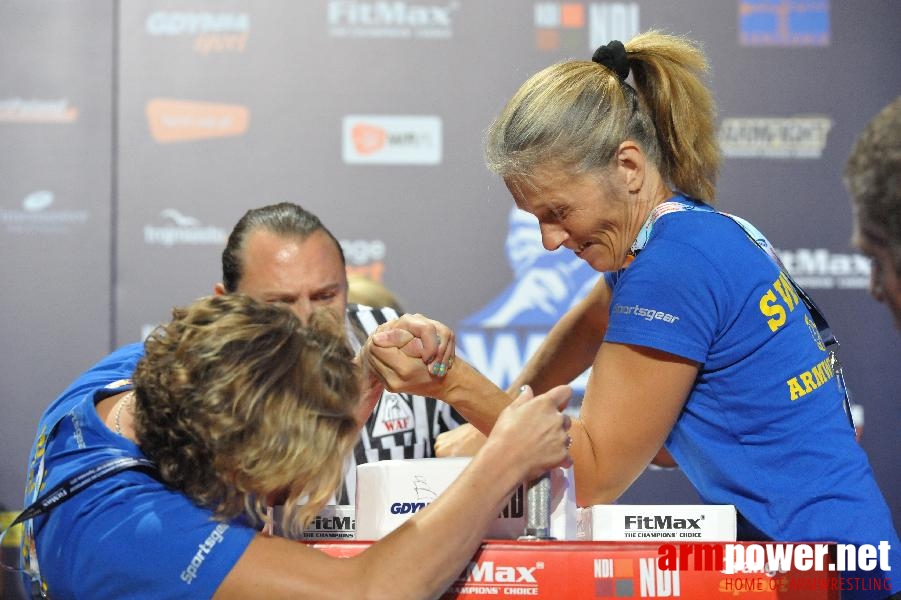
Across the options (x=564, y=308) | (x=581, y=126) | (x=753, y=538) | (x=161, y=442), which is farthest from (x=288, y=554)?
(x=564, y=308)

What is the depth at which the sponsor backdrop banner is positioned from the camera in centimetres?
439

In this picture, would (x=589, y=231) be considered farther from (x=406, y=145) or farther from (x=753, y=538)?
(x=406, y=145)

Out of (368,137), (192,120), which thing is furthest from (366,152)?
(192,120)

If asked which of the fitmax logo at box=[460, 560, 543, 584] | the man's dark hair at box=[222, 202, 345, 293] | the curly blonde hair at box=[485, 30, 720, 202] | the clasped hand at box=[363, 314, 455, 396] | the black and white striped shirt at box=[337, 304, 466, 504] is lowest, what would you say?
the black and white striped shirt at box=[337, 304, 466, 504]

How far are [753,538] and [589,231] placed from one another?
0.57 metres

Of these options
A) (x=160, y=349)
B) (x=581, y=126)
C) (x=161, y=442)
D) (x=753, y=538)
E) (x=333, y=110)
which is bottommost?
(x=753, y=538)

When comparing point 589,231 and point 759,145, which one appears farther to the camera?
point 759,145

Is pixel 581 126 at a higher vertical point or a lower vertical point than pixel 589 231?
higher

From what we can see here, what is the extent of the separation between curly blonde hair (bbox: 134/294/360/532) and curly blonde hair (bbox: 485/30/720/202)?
517 millimetres

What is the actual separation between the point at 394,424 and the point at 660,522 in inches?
51.0

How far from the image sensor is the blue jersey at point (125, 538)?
134cm

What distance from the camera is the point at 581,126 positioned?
5.60ft

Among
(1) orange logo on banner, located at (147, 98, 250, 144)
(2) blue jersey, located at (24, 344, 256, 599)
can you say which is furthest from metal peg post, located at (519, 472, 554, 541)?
(1) orange logo on banner, located at (147, 98, 250, 144)

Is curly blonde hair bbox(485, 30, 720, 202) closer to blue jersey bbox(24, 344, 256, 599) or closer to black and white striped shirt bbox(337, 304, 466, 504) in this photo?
blue jersey bbox(24, 344, 256, 599)
